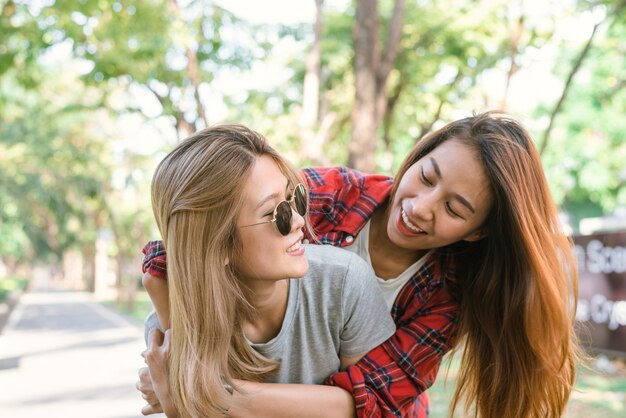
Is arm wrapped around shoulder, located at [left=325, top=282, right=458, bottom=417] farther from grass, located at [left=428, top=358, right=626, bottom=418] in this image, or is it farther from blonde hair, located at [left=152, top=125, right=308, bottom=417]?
grass, located at [left=428, top=358, right=626, bottom=418]

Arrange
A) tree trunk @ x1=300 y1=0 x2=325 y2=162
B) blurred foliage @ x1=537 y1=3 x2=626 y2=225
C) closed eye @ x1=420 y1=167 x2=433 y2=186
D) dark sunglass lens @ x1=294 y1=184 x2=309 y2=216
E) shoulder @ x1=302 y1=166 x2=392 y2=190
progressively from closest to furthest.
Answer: dark sunglass lens @ x1=294 y1=184 x2=309 y2=216 < closed eye @ x1=420 y1=167 x2=433 y2=186 < shoulder @ x1=302 y1=166 x2=392 y2=190 < tree trunk @ x1=300 y1=0 x2=325 y2=162 < blurred foliage @ x1=537 y1=3 x2=626 y2=225

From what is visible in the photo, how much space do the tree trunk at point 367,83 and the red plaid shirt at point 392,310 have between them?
12.6 feet

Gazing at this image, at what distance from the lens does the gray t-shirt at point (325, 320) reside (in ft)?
7.81

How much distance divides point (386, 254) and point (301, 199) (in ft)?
1.79

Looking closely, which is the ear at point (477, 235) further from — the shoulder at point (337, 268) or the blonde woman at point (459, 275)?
the shoulder at point (337, 268)

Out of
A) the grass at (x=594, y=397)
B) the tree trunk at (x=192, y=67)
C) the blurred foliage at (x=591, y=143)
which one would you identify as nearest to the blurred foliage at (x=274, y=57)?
the tree trunk at (x=192, y=67)

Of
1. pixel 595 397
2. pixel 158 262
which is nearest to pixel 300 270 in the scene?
pixel 158 262

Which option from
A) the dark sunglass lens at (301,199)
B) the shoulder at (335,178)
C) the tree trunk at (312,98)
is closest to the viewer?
the dark sunglass lens at (301,199)

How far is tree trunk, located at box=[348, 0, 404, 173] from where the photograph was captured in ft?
22.3

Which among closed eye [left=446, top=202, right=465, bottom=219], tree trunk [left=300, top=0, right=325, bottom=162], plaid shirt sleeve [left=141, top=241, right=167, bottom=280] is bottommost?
plaid shirt sleeve [left=141, top=241, right=167, bottom=280]

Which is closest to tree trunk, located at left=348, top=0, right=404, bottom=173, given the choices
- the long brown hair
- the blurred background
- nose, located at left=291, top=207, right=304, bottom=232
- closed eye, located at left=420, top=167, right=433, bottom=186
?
the blurred background

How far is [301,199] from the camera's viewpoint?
2367 millimetres

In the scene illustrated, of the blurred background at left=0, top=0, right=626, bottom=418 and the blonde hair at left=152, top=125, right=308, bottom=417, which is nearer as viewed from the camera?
the blonde hair at left=152, top=125, right=308, bottom=417

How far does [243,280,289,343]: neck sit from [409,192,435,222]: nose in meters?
0.50
